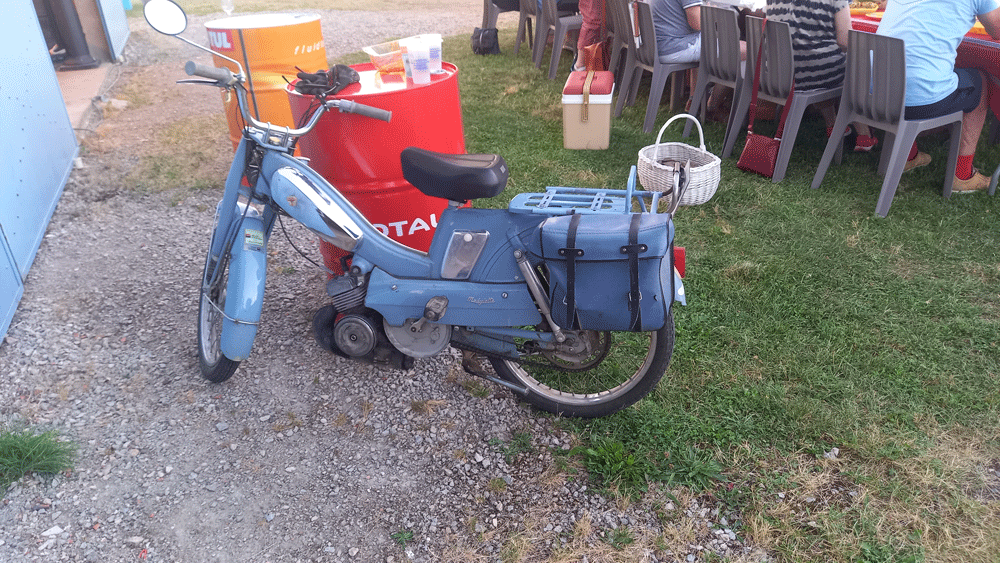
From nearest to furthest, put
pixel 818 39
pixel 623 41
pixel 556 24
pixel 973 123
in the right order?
pixel 973 123 → pixel 818 39 → pixel 623 41 → pixel 556 24

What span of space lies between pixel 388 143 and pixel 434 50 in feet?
1.62

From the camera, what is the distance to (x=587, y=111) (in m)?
5.17

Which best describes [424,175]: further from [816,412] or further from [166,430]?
[816,412]

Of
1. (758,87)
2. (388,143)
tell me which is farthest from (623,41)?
(388,143)

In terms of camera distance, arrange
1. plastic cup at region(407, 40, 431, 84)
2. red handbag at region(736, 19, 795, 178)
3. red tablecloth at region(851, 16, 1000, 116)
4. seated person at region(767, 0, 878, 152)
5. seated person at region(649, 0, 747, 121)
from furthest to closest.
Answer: seated person at region(649, 0, 747, 121) < red handbag at region(736, 19, 795, 178) < seated person at region(767, 0, 878, 152) < red tablecloth at region(851, 16, 1000, 116) < plastic cup at region(407, 40, 431, 84)

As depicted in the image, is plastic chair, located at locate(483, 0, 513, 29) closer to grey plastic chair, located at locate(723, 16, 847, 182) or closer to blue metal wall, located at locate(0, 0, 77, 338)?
grey plastic chair, located at locate(723, 16, 847, 182)

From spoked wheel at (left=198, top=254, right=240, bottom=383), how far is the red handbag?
11.3 ft

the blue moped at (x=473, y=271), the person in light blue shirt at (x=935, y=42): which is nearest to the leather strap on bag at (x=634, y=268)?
the blue moped at (x=473, y=271)

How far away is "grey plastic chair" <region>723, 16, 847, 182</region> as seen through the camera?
4.21m

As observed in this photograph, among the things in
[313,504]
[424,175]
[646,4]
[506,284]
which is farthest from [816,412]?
[646,4]

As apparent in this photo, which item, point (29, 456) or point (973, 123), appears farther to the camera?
point (973, 123)

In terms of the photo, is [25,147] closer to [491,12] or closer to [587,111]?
[587,111]

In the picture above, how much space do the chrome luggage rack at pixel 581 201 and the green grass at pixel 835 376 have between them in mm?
839

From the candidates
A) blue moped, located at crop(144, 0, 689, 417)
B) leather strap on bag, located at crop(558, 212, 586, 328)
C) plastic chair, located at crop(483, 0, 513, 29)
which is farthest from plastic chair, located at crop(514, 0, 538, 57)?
leather strap on bag, located at crop(558, 212, 586, 328)
